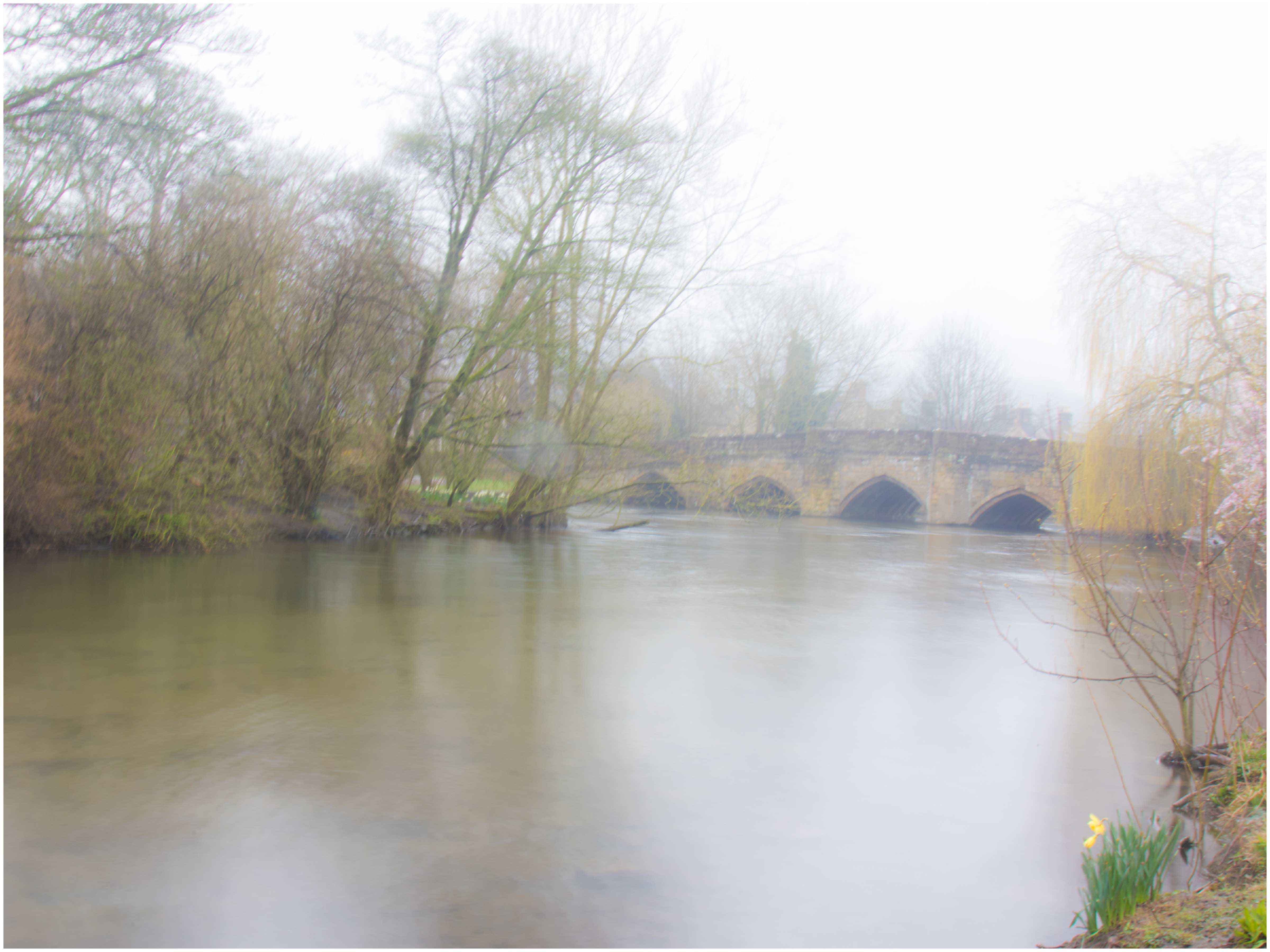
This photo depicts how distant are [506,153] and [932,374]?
125 feet

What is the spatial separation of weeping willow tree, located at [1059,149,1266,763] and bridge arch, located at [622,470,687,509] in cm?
608

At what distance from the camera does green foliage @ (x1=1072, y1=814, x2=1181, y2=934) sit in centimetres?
255

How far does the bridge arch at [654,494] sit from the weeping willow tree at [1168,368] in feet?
20.0

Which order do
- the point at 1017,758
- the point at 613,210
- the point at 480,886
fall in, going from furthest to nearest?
the point at 613,210 → the point at 1017,758 → the point at 480,886

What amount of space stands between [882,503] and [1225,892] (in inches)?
1105

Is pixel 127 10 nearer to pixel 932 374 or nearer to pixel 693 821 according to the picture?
pixel 693 821

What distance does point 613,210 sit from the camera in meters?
14.5

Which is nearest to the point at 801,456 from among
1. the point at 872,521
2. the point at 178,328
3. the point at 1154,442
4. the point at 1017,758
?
the point at 872,521

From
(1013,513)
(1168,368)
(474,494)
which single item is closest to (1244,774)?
(1168,368)

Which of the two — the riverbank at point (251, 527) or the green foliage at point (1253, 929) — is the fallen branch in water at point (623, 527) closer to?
the riverbank at point (251, 527)

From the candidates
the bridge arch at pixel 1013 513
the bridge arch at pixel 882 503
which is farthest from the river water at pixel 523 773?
the bridge arch at pixel 882 503

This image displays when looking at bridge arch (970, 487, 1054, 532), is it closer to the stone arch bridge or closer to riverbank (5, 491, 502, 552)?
the stone arch bridge

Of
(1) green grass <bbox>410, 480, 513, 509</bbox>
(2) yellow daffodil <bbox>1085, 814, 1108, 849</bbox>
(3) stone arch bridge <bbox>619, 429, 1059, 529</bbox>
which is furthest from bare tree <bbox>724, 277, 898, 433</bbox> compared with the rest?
(2) yellow daffodil <bbox>1085, 814, 1108, 849</bbox>

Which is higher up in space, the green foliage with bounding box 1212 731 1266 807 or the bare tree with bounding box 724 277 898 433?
the bare tree with bounding box 724 277 898 433
